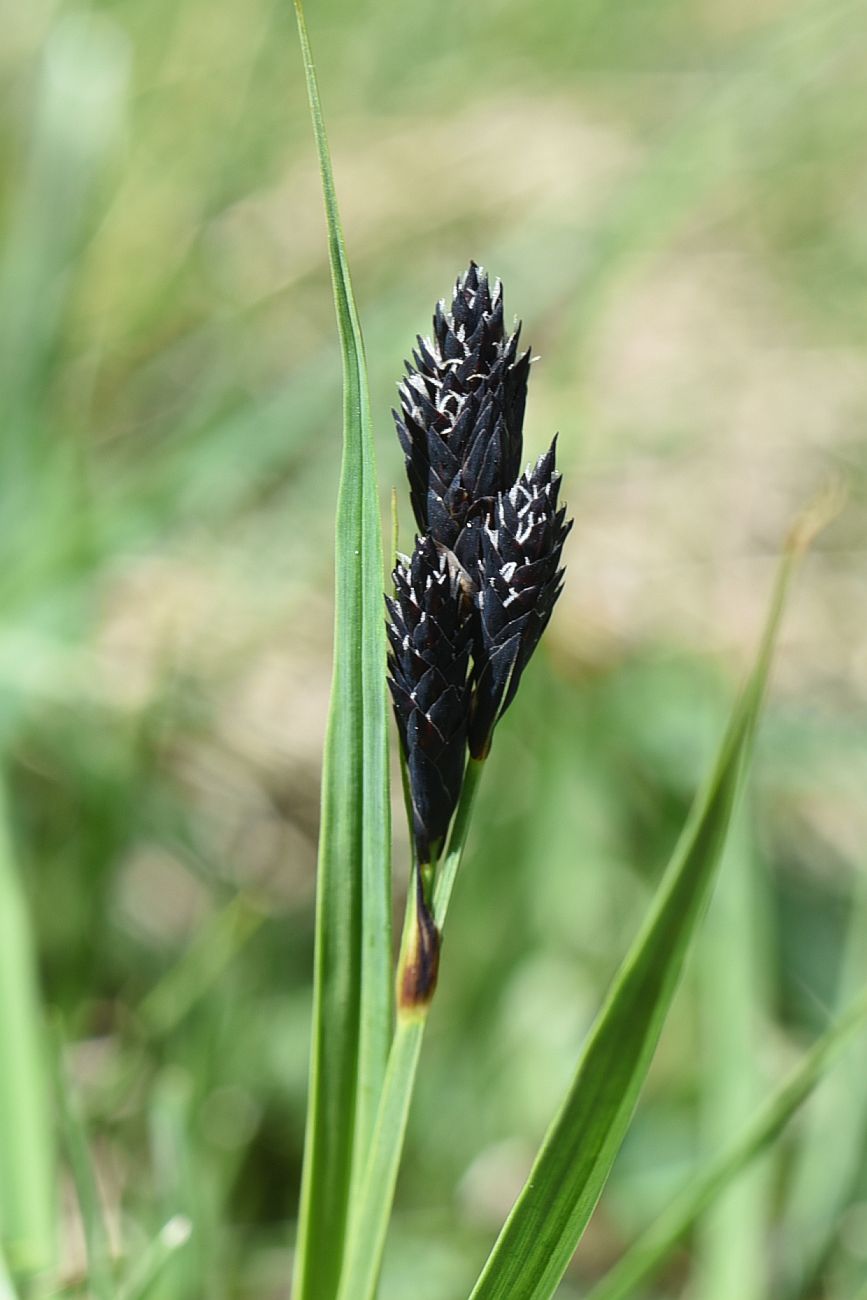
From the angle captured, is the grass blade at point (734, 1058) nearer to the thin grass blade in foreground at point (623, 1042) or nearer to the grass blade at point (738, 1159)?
the grass blade at point (738, 1159)

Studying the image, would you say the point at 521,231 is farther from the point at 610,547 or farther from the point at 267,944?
the point at 267,944

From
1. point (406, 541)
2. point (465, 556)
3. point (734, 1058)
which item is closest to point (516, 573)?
point (465, 556)

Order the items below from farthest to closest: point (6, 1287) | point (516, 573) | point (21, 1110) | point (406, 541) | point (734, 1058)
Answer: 1. point (406, 541)
2. point (734, 1058)
3. point (21, 1110)
4. point (6, 1287)
5. point (516, 573)

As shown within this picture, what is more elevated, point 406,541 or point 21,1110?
point 406,541

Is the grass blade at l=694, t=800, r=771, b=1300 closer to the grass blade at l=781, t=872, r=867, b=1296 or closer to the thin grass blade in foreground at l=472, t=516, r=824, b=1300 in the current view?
the grass blade at l=781, t=872, r=867, b=1296

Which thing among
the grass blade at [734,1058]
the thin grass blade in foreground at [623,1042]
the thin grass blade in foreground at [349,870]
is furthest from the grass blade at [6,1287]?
the grass blade at [734,1058]

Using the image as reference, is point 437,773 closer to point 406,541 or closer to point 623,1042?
point 623,1042

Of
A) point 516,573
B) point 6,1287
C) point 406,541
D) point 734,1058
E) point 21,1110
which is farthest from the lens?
point 406,541
